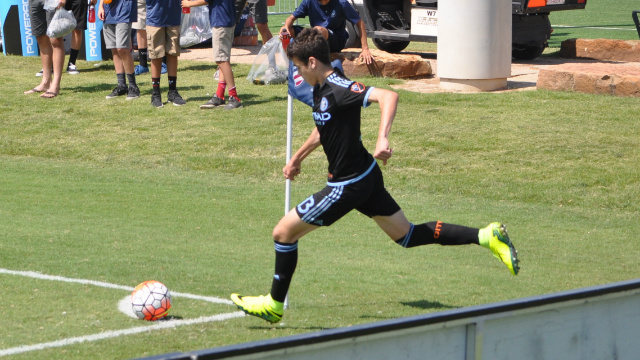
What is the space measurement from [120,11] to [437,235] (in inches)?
347

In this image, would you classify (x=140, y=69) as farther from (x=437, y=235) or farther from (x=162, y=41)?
(x=437, y=235)

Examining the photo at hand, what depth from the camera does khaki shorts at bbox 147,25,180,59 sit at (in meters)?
12.2

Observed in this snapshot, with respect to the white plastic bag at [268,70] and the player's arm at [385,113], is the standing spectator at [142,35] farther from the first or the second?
the player's arm at [385,113]

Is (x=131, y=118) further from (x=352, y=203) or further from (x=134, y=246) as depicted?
(x=352, y=203)

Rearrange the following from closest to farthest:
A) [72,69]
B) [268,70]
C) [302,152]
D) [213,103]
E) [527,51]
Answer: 1. [302,152]
2. [213,103]
3. [268,70]
4. [72,69]
5. [527,51]

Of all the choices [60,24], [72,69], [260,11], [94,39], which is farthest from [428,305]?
[94,39]

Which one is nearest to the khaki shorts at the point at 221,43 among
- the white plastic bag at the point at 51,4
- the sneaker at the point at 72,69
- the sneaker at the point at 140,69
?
the white plastic bag at the point at 51,4

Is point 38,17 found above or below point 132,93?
above

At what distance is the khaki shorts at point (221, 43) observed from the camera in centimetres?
1227

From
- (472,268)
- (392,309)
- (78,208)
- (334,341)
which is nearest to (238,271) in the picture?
(392,309)

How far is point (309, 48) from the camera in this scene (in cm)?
503

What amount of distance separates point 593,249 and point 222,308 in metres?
3.55

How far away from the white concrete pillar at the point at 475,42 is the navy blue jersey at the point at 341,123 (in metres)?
7.85

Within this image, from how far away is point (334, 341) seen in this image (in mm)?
2734
